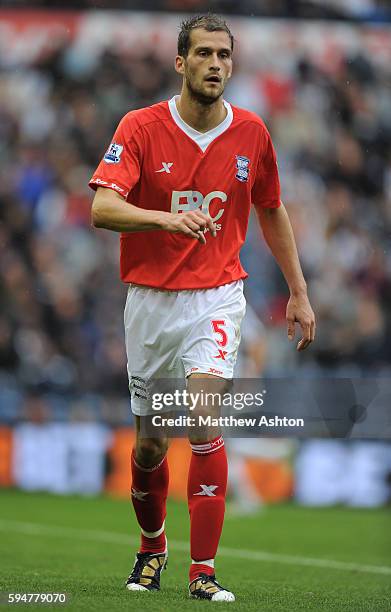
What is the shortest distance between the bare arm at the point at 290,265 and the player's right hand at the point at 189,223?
106 centimetres

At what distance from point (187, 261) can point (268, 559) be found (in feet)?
11.6

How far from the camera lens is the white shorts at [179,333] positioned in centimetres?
550

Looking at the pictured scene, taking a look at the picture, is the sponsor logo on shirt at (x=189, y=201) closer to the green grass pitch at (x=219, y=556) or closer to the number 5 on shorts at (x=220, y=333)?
the number 5 on shorts at (x=220, y=333)

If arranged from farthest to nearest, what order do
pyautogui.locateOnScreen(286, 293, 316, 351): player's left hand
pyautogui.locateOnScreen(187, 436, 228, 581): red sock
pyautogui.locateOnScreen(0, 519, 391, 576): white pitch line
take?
pyautogui.locateOnScreen(0, 519, 391, 576): white pitch line, pyautogui.locateOnScreen(286, 293, 316, 351): player's left hand, pyautogui.locateOnScreen(187, 436, 228, 581): red sock

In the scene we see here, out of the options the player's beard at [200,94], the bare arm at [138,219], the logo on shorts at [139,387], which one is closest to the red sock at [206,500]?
the logo on shorts at [139,387]

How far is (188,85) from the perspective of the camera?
5641 millimetres

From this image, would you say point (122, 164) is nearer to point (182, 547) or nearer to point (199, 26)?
point (199, 26)

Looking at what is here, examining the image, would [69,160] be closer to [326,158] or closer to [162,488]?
[326,158]

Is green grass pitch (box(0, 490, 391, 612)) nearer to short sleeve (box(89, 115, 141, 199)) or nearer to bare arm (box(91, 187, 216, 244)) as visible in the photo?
bare arm (box(91, 187, 216, 244))

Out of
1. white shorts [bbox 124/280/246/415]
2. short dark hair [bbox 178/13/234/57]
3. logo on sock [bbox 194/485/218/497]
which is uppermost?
short dark hair [bbox 178/13/234/57]

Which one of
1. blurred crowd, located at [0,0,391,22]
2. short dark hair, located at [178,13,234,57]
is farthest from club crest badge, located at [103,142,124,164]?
blurred crowd, located at [0,0,391,22]

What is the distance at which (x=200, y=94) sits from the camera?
5.59 metres

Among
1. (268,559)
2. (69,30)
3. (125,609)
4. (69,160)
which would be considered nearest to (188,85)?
(125,609)

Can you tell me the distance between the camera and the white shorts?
5496 millimetres
